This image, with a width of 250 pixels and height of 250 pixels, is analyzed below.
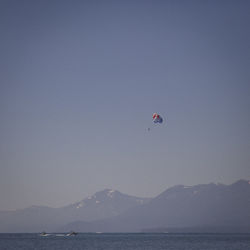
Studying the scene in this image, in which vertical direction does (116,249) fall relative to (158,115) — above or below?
below

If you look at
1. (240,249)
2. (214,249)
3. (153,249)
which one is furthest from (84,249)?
(240,249)

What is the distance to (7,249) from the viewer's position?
9675cm

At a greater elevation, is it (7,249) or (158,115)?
(158,115)

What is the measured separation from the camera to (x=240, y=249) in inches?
3738

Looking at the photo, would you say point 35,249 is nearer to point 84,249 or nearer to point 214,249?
point 84,249

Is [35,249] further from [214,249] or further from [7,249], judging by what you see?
[214,249]

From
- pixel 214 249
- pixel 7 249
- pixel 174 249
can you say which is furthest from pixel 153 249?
pixel 7 249

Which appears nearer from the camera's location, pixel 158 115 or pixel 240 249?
pixel 158 115

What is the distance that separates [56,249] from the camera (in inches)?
3765

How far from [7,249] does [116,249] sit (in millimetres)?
28522

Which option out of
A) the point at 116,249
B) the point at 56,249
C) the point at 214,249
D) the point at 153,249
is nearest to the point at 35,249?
the point at 56,249

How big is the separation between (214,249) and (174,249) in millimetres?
10712

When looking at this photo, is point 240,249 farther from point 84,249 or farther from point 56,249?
point 56,249

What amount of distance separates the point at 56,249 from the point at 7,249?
12.9m
